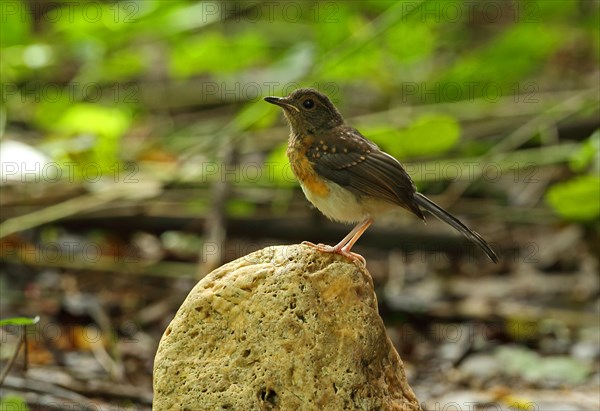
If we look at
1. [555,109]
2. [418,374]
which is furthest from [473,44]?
[418,374]

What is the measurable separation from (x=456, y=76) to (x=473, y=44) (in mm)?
4891

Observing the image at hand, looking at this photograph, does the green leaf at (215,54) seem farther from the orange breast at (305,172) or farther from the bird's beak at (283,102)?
the orange breast at (305,172)

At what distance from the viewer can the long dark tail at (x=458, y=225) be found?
403 centimetres

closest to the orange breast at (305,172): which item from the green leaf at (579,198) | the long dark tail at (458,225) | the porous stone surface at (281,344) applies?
the long dark tail at (458,225)

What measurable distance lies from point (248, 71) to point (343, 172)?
25.1ft

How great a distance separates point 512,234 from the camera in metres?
8.34

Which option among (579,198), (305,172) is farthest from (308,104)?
(579,198)

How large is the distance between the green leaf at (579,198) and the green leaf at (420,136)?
83cm

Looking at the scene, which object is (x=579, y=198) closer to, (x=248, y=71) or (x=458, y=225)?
(x=458, y=225)

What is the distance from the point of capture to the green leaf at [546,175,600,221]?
5.85 meters

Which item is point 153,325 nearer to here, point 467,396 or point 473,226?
point 467,396

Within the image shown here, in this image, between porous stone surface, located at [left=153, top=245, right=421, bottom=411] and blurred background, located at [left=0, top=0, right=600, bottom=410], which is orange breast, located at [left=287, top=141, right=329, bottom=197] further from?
blurred background, located at [left=0, top=0, right=600, bottom=410]

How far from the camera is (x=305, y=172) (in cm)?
443

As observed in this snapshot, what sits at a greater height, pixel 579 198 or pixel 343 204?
pixel 579 198
